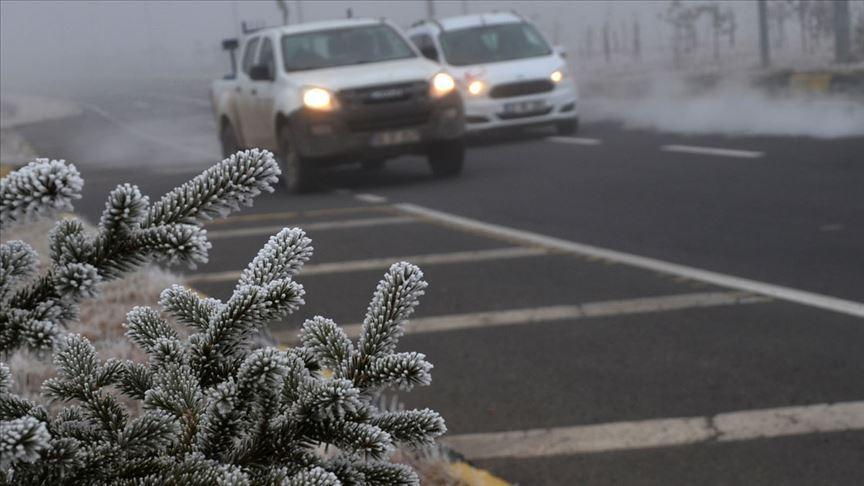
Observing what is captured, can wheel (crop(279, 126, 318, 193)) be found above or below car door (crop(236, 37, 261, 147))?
below

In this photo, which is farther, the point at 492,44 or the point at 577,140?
the point at 492,44

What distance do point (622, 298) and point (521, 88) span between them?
12968 millimetres

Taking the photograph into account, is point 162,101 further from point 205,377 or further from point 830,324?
point 205,377

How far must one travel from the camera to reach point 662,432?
16.9ft

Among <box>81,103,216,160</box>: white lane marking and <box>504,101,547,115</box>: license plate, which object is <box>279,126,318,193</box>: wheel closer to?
<box>504,101,547,115</box>: license plate

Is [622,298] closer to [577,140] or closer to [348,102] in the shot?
[348,102]

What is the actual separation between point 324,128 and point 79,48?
12300 centimetres

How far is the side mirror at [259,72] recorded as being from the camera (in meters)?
15.7

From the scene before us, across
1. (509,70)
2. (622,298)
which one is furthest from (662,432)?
(509,70)

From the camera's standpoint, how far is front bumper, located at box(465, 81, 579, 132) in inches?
802

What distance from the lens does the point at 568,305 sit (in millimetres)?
7727

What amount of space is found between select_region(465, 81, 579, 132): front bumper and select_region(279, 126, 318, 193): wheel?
17.0ft

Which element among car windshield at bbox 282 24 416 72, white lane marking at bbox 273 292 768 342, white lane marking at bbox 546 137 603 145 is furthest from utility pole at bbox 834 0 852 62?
white lane marking at bbox 273 292 768 342

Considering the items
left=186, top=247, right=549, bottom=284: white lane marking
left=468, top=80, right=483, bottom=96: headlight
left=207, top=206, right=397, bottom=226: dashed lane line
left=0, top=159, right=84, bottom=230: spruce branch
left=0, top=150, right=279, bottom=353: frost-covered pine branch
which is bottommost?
left=207, top=206, right=397, bottom=226: dashed lane line
